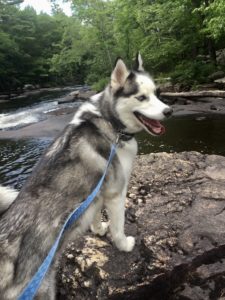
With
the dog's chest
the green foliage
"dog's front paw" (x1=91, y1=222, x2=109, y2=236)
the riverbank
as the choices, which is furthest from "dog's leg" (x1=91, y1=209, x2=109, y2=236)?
the green foliage

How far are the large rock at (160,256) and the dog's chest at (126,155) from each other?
33.3 inches

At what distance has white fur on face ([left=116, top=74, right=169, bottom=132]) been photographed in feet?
9.55

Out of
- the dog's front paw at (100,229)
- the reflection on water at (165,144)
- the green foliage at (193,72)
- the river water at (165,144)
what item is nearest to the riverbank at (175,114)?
the river water at (165,144)

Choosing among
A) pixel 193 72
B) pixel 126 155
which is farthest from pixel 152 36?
pixel 126 155

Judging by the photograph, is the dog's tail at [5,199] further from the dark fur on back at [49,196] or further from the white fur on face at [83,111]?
the white fur on face at [83,111]

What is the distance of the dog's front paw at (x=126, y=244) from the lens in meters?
3.25

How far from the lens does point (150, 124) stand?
118 inches

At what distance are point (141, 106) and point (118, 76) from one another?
318 millimetres

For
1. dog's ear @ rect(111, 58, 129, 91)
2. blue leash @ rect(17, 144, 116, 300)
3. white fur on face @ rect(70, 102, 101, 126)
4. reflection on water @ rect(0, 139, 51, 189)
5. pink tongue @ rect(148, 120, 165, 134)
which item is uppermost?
dog's ear @ rect(111, 58, 129, 91)

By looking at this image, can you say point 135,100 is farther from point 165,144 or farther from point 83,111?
point 165,144

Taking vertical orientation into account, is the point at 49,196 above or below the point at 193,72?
above

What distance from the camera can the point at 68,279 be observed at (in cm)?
325

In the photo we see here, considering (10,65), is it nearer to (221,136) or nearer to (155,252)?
(221,136)

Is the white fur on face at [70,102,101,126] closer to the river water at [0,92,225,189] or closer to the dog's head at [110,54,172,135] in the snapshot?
the dog's head at [110,54,172,135]
